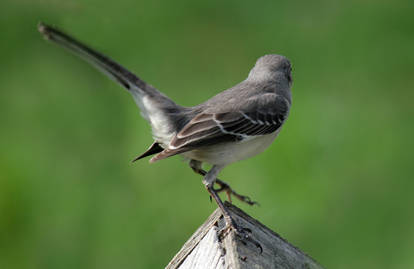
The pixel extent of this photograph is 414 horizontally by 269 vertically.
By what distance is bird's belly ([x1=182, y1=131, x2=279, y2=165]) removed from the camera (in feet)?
13.8

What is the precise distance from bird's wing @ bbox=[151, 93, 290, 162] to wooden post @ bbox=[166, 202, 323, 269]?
123 centimetres

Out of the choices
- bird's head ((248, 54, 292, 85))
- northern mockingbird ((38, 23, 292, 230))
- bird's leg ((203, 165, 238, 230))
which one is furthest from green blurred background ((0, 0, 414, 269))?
Result: bird's leg ((203, 165, 238, 230))

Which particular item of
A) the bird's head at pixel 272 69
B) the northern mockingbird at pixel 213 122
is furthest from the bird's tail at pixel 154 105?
the bird's head at pixel 272 69

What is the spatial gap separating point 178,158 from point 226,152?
2635mm

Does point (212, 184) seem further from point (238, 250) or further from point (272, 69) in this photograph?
point (238, 250)

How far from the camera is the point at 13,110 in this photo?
7398 millimetres

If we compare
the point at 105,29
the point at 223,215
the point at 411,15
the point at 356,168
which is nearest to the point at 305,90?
the point at 356,168

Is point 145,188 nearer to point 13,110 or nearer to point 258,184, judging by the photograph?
point 258,184

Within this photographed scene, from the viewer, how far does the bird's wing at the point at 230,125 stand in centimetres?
417

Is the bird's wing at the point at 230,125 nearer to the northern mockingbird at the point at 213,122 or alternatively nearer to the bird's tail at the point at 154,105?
the northern mockingbird at the point at 213,122

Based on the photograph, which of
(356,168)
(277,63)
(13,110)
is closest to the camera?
(277,63)

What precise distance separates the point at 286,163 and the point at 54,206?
2430mm

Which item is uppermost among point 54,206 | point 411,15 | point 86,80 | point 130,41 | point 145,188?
point 411,15

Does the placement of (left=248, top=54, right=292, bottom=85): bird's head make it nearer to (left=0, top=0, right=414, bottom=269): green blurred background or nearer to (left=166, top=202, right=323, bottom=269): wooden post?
(left=0, top=0, right=414, bottom=269): green blurred background
